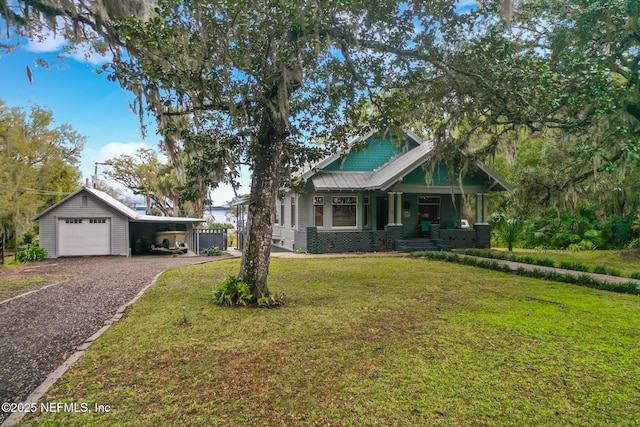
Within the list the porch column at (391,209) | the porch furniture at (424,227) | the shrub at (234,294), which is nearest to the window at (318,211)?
the porch column at (391,209)

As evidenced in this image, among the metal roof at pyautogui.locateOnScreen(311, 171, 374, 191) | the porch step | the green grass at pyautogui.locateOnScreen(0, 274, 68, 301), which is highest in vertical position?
the metal roof at pyautogui.locateOnScreen(311, 171, 374, 191)

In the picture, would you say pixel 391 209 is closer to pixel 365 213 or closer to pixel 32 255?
pixel 365 213

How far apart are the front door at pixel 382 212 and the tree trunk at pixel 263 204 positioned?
12318mm

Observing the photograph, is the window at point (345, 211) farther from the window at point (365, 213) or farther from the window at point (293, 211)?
the window at point (293, 211)

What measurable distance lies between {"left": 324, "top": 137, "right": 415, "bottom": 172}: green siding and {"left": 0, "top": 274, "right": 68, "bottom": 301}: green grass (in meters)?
11.7

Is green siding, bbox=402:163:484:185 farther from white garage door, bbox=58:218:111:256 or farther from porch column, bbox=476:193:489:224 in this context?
white garage door, bbox=58:218:111:256

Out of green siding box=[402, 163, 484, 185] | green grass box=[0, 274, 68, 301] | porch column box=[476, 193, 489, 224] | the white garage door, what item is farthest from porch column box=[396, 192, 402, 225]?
the white garage door

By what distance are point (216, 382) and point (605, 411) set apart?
3544 millimetres

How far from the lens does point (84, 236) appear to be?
18125 millimetres

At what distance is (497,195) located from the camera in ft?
92.7

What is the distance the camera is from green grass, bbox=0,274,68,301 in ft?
29.7

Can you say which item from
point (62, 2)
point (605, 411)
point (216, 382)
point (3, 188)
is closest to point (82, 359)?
point (216, 382)

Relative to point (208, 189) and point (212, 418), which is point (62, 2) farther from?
point (212, 418)

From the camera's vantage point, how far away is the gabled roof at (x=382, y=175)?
16.4 metres
